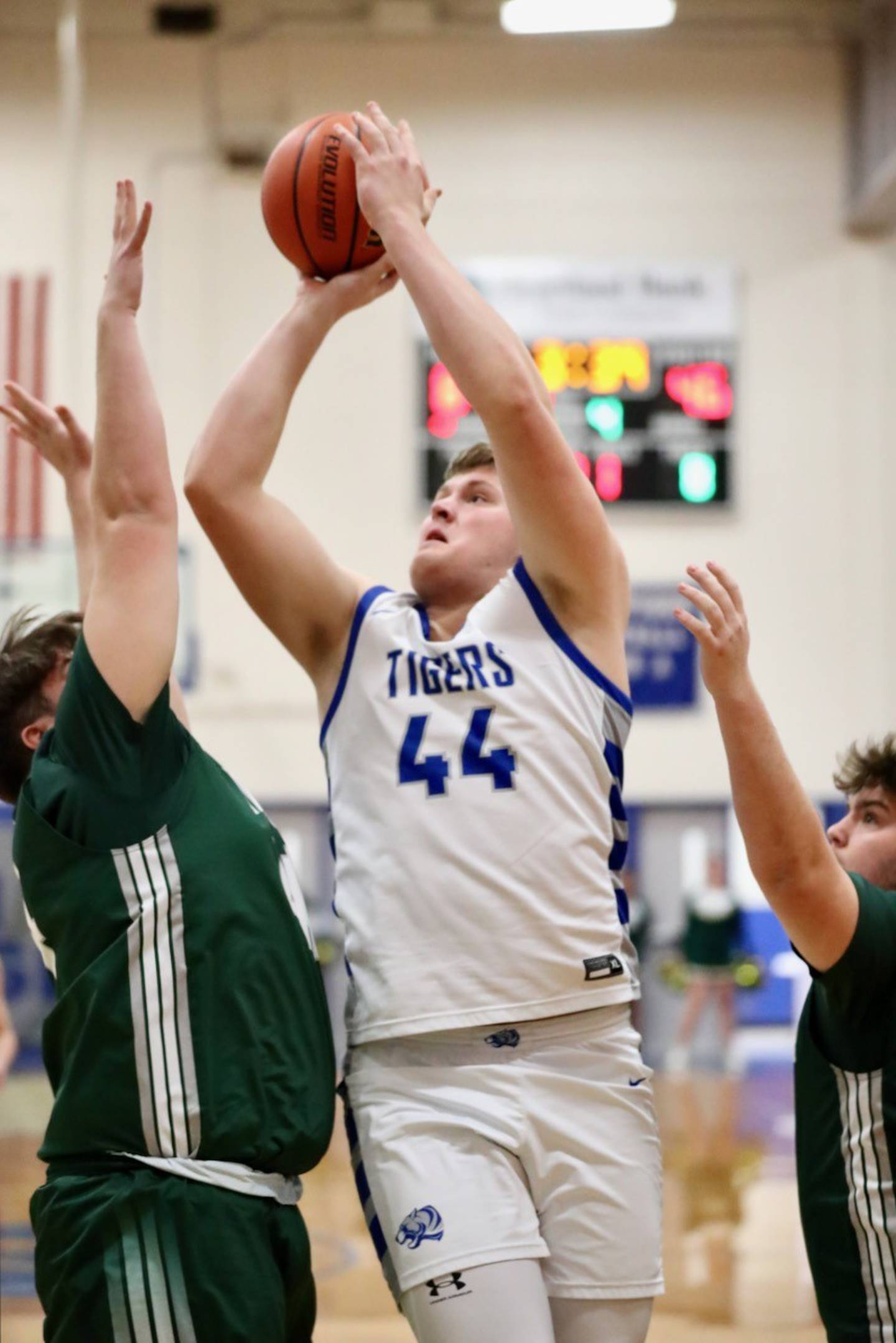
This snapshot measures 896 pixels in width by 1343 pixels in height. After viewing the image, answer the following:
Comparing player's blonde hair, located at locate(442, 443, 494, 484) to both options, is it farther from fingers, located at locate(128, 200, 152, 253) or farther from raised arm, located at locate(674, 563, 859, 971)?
fingers, located at locate(128, 200, 152, 253)

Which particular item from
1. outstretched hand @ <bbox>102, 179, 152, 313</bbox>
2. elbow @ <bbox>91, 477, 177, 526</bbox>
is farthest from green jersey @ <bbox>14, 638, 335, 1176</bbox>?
outstretched hand @ <bbox>102, 179, 152, 313</bbox>

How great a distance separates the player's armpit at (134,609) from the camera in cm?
243

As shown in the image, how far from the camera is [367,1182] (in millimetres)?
2529

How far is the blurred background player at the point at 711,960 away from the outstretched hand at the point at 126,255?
9.40 m

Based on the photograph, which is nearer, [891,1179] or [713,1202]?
[891,1179]

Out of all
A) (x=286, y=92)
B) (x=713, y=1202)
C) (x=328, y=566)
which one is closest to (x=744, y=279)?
(x=286, y=92)

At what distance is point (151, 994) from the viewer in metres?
2.40

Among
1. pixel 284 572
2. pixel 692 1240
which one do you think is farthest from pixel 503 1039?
pixel 692 1240

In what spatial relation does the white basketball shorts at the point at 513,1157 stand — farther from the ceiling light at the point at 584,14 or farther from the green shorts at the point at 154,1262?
the ceiling light at the point at 584,14

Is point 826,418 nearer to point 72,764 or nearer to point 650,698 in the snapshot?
point 650,698

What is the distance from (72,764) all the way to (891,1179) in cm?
151

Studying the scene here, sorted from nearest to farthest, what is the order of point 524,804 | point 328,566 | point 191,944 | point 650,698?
point 191,944
point 524,804
point 328,566
point 650,698

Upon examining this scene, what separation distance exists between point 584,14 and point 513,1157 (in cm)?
1010

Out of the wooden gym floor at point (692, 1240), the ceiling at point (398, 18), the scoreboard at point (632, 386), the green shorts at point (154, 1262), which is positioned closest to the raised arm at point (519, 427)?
the green shorts at point (154, 1262)
